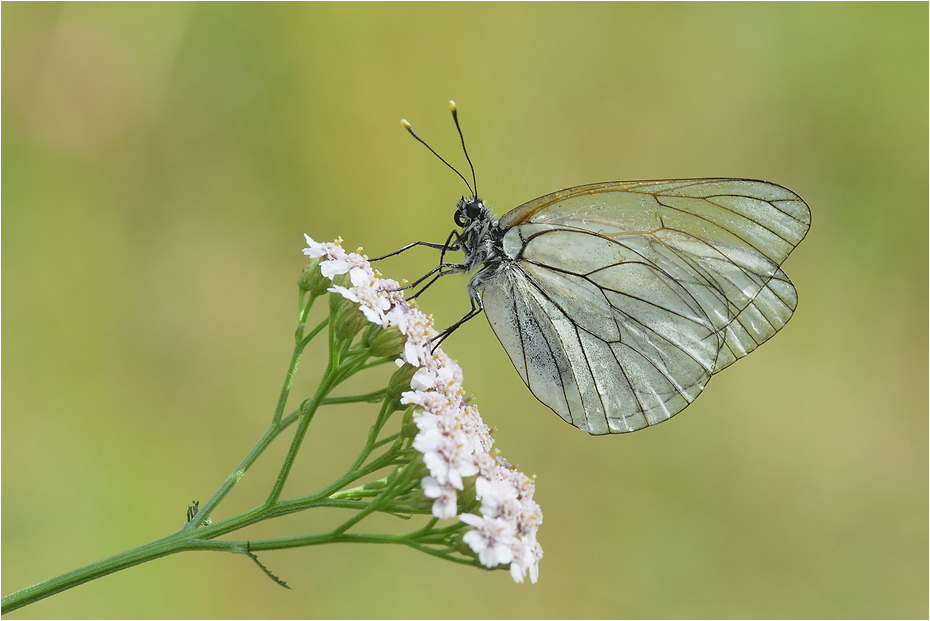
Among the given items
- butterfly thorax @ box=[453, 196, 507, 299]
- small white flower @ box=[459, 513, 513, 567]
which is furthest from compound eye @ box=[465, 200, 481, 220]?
small white flower @ box=[459, 513, 513, 567]

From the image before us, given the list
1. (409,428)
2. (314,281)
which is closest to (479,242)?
(314,281)

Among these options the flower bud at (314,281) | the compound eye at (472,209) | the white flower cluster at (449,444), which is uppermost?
the compound eye at (472,209)

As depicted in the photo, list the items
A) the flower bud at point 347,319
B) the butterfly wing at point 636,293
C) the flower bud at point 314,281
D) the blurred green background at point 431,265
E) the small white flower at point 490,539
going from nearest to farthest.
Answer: the small white flower at point 490,539
the flower bud at point 347,319
the flower bud at point 314,281
the butterfly wing at point 636,293
the blurred green background at point 431,265

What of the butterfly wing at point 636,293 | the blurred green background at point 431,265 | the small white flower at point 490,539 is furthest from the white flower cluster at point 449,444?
the blurred green background at point 431,265

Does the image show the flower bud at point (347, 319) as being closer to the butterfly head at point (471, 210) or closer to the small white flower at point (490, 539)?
the small white flower at point (490, 539)

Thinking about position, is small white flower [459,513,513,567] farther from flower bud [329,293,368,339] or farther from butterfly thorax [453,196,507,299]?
butterfly thorax [453,196,507,299]

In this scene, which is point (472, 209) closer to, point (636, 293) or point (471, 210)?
point (471, 210)

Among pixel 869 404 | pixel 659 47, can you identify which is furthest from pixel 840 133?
pixel 869 404
